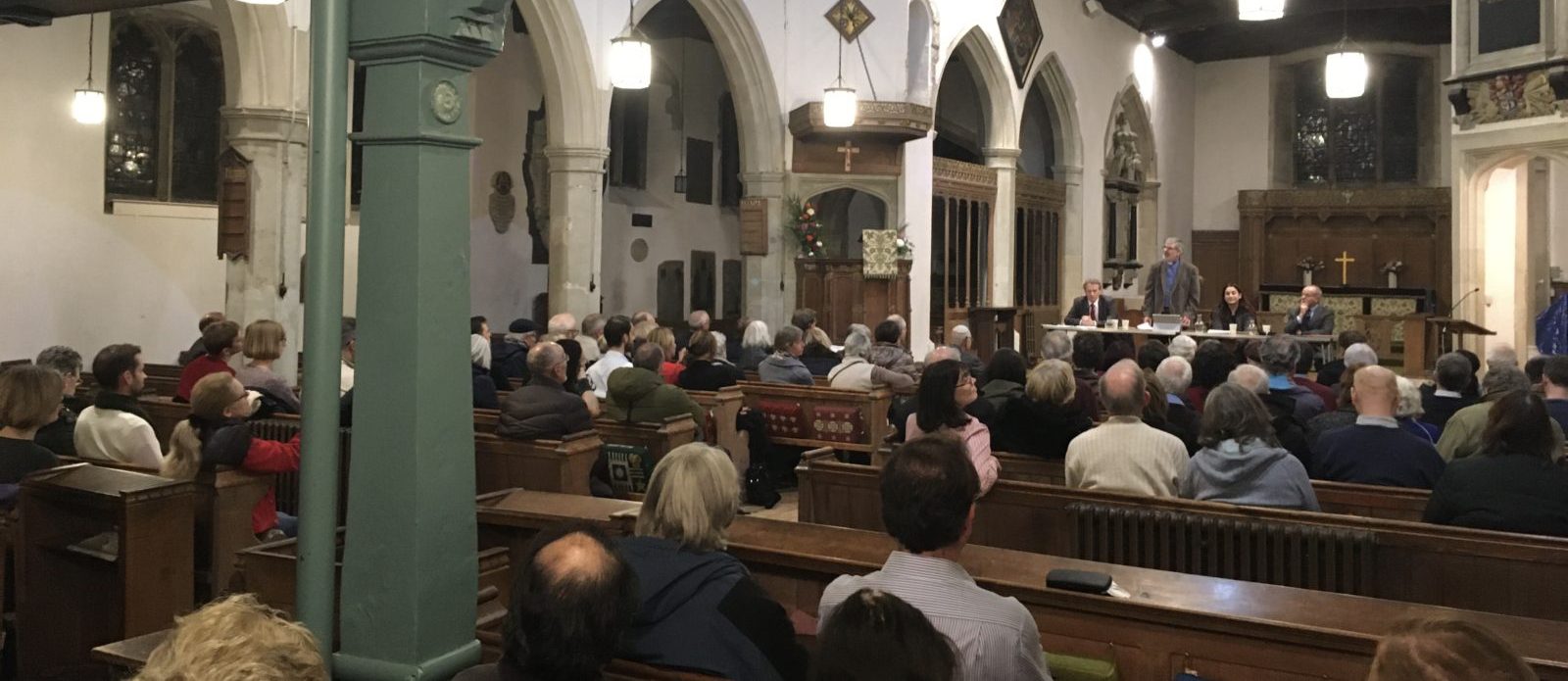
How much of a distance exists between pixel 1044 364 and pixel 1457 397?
2.29 m

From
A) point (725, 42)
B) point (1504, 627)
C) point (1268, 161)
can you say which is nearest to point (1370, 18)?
point (1268, 161)

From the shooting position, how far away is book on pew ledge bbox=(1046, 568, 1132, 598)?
2.94 meters

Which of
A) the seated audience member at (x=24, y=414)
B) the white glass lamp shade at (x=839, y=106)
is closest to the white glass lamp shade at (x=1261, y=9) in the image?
the white glass lamp shade at (x=839, y=106)

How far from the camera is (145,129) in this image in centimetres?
1108

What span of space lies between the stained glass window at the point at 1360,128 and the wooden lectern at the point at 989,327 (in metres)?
7.97

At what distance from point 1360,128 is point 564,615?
21.7 metres

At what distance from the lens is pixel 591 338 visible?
9070 mm

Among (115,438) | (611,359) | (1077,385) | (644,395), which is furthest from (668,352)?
(115,438)

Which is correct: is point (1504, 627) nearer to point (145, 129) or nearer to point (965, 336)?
point (965, 336)

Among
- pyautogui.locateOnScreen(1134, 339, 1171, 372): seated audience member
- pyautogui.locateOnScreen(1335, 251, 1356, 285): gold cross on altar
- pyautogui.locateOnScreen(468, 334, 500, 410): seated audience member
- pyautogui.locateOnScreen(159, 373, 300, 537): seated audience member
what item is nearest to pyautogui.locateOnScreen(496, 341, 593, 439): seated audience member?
pyautogui.locateOnScreen(468, 334, 500, 410): seated audience member

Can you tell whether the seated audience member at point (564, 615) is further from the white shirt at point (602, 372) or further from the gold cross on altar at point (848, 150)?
the gold cross on altar at point (848, 150)

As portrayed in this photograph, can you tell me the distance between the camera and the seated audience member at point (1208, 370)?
245 inches

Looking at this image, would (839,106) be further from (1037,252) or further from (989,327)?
(1037,252)

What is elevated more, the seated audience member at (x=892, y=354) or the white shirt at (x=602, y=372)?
the seated audience member at (x=892, y=354)
